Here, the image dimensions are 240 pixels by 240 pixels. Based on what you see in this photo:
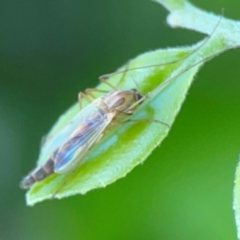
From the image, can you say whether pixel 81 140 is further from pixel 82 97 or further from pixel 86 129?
pixel 82 97

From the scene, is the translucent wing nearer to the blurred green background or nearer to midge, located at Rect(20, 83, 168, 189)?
midge, located at Rect(20, 83, 168, 189)

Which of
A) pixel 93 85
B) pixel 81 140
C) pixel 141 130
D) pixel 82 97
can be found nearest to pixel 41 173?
pixel 81 140

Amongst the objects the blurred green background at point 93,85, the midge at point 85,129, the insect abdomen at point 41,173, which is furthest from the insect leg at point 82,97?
the blurred green background at point 93,85

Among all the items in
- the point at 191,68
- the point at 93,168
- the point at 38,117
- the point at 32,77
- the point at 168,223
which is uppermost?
the point at 32,77

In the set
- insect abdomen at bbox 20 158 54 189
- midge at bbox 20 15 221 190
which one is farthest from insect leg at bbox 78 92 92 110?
insect abdomen at bbox 20 158 54 189

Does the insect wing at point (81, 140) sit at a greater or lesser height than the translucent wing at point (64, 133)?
lesser

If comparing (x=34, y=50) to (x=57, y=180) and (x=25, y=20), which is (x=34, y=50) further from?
(x=57, y=180)

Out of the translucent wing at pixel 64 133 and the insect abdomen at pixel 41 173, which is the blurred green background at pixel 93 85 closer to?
the translucent wing at pixel 64 133

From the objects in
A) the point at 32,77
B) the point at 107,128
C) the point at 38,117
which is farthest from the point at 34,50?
the point at 107,128
